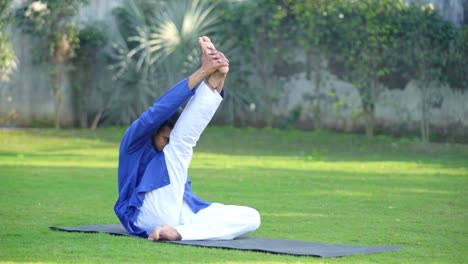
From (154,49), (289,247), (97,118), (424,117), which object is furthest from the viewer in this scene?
(97,118)

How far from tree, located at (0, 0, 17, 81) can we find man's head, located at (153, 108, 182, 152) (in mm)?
13894

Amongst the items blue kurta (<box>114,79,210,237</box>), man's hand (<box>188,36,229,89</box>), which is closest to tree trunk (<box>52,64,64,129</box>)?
blue kurta (<box>114,79,210,237</box>)

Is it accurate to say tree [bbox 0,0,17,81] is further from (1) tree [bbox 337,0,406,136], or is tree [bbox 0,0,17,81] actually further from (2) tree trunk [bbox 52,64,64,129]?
(1) tree [bbox 337,0,406,136]

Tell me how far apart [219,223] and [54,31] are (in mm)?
15159

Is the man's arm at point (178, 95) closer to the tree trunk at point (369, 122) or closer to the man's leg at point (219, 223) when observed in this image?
the man's leg at point (219, 223)

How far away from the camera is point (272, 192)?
11836 millimetres

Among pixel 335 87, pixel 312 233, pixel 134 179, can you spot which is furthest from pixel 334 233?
pixel 335 87

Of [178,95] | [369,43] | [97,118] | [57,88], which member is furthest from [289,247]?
[97,118]

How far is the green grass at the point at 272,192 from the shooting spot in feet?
23.6

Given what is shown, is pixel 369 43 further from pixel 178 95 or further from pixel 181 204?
pixel 178 95

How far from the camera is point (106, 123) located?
23500mm

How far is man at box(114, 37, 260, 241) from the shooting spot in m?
7.66

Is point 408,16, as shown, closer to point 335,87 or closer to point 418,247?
point 335,87

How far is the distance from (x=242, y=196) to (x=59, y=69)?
12.0 m
